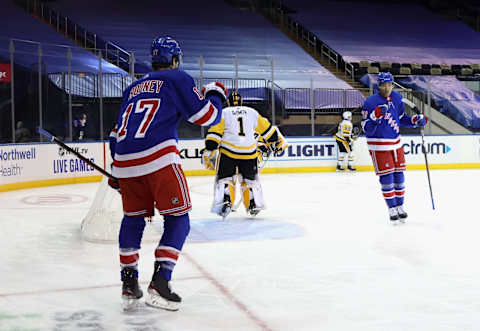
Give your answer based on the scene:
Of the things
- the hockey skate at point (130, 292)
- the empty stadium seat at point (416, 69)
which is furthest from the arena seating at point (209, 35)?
the hockey skate at point (130, 292)

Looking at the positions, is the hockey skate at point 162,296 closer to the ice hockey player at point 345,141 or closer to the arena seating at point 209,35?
the ice hockey player at point 345,141

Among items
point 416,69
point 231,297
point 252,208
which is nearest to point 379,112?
point 252,208

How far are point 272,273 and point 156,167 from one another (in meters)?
1.24

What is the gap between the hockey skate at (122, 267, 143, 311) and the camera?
298 cm

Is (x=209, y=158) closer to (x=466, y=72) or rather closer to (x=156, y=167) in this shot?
(x=156, y=167)

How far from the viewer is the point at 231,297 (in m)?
3.22

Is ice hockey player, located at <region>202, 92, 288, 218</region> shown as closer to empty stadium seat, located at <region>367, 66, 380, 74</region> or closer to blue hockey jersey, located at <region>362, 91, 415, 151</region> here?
blue hockey jersey, located at <region>362, 91, 415, 151</region>

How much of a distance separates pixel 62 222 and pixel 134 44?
12627 millimetres

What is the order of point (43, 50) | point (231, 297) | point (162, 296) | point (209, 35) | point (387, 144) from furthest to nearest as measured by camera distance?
point (209, 35) → point (43, 50) → point (387, 144) → point (231, 297) → point (162, 296)

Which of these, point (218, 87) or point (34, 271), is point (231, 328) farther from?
point (34, 271)

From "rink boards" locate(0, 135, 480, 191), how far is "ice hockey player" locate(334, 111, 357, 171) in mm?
325

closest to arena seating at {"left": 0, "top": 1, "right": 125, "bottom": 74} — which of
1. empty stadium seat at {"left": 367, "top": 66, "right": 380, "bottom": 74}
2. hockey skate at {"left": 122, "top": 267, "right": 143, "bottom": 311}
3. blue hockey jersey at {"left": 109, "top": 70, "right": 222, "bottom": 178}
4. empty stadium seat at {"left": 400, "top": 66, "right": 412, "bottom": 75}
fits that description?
blue hockey jersey at {"left": 109, "top": 70, "right": 222, "bottom": 178}

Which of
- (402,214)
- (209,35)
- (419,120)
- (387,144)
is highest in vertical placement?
(209,35)

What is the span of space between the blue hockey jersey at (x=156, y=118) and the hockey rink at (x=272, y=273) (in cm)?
75
